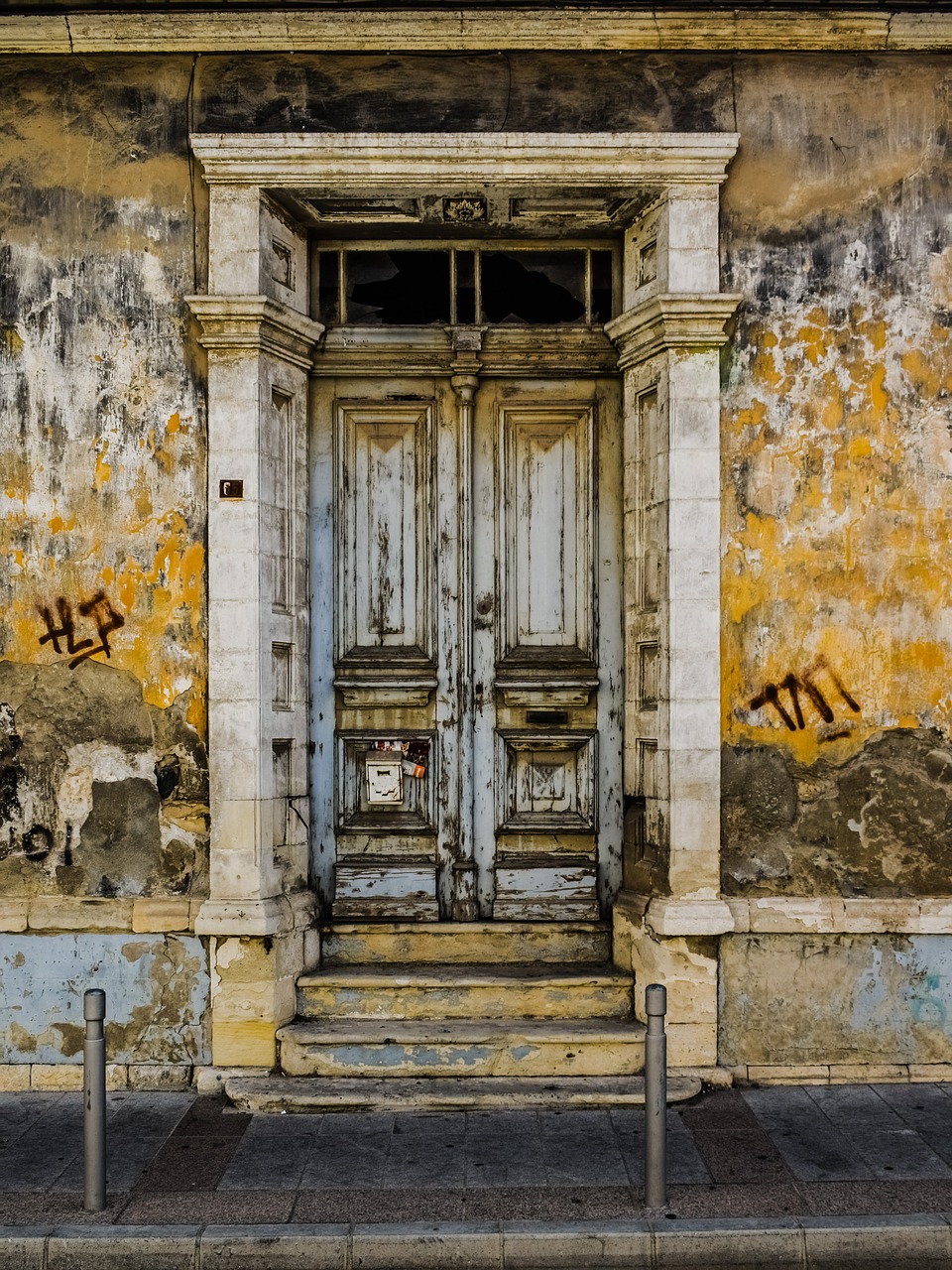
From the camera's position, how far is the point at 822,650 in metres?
6.03

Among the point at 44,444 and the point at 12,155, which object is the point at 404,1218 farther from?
the point at 12,155

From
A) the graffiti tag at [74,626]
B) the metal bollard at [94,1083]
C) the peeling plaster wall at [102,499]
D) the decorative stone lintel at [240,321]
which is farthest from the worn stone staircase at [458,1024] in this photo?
the decorative stone lintel at [240,321]

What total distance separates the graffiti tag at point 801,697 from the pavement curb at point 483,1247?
2.47 meters

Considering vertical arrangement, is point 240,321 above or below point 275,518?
above

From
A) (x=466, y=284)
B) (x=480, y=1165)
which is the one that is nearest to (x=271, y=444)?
(x=466, y=284)

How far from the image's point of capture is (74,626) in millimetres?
6016

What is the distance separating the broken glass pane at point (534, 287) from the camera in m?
6.57

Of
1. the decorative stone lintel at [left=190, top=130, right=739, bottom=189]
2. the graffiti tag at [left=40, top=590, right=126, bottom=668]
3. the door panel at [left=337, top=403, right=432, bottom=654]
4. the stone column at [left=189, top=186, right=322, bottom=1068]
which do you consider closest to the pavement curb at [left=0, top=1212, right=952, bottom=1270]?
the stone column at [left=189, top=186, right=322, bottom=1068]

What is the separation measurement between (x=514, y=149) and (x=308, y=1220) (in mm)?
4947

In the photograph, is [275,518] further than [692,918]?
Yes

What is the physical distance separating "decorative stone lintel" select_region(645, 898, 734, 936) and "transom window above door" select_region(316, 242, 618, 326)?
3.20 meters

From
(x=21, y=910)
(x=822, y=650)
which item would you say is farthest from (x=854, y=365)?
(x=21, y=910)

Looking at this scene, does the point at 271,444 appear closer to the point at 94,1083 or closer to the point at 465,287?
the point at 465,287

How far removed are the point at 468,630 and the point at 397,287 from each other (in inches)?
78.0
